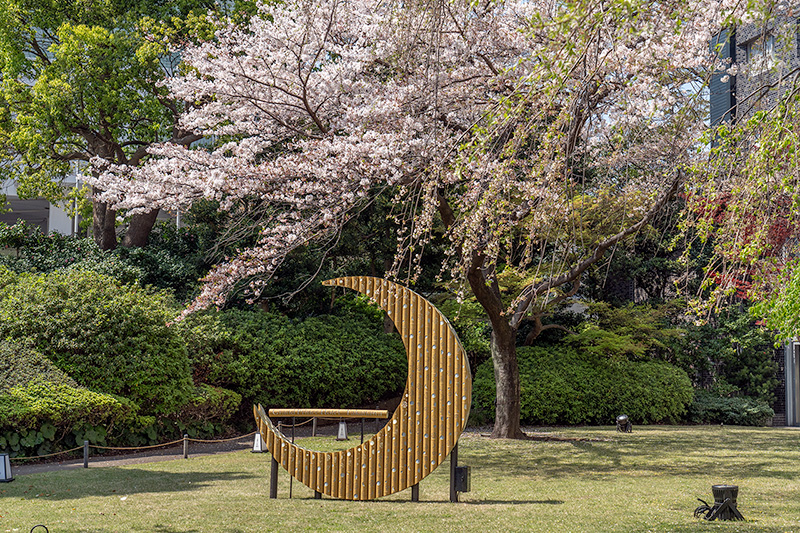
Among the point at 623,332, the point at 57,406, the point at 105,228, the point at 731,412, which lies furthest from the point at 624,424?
the point at 105,228

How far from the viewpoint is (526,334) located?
2070cm

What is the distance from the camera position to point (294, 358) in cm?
1594

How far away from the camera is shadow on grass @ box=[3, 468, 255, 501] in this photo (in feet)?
26.2

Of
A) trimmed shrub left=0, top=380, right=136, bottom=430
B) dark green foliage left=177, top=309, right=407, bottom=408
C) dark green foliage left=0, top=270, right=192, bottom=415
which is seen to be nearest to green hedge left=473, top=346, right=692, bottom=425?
dark green foliage left=177, top=309, right=407, bottom=408

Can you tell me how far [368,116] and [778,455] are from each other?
8.73 metres

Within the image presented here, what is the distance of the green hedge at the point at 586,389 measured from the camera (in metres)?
17.6

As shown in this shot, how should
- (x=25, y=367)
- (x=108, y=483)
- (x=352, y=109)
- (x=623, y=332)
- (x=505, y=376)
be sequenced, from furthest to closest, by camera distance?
(x=623, y=332) < (x=505, y=376) < (x=25, y=367) < (x=352, y=109) < (x=108, y=483)

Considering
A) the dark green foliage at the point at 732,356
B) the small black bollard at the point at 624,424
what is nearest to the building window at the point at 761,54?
the small black bollard at the point at 624,424

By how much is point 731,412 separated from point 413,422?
49.4 feet

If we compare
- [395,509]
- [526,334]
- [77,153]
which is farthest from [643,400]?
[77,153]

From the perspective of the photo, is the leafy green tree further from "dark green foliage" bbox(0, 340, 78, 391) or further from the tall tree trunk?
the tall tree trunk

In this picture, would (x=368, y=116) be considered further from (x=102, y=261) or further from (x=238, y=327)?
(x=102, y=261)

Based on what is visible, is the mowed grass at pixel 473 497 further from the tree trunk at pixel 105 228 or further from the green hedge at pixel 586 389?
the tree trunk at pixel 105 228

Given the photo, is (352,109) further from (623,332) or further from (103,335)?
(623,332)
